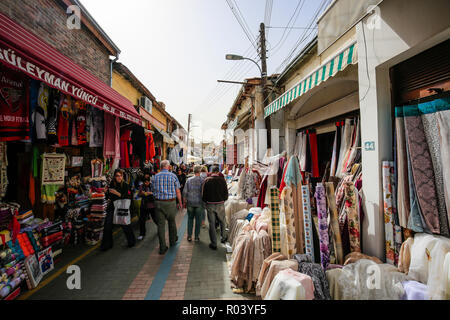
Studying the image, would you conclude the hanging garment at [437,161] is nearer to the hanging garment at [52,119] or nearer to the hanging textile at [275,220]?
the hanging textile at [275,220]

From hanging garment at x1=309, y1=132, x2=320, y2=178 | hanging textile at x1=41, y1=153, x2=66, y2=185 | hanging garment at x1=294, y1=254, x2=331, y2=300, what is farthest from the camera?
hanging garment at x1=309, y1=132, x2=320, y2=178

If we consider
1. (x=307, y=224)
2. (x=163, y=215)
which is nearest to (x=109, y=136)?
(x=163, y=215)

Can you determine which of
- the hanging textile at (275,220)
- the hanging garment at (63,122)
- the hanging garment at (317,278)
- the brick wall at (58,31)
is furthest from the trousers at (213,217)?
the brick wall at (58,31)

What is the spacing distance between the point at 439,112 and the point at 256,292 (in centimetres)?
340

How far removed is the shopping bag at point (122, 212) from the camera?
477 cm

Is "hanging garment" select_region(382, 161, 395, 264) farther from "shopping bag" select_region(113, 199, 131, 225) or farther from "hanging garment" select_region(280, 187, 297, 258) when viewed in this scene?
"shopping bag" select_region(113, 199, 131, 225)

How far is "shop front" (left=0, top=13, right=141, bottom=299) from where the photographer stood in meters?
2.80

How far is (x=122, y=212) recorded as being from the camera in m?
4.81

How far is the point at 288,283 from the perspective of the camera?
2217mm

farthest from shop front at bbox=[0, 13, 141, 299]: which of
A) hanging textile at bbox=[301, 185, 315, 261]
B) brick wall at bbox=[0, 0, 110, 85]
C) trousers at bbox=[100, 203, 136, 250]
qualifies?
hanging textile at bbox=[301, 185, 315, 261]

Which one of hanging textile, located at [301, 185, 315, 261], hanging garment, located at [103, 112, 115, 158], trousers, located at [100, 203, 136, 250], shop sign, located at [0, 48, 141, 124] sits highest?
shop sign, located at [0, 48, 141, 124]

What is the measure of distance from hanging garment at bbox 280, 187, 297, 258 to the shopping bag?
12.1 ft

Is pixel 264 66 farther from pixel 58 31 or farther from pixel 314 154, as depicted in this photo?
pixel 58 31
